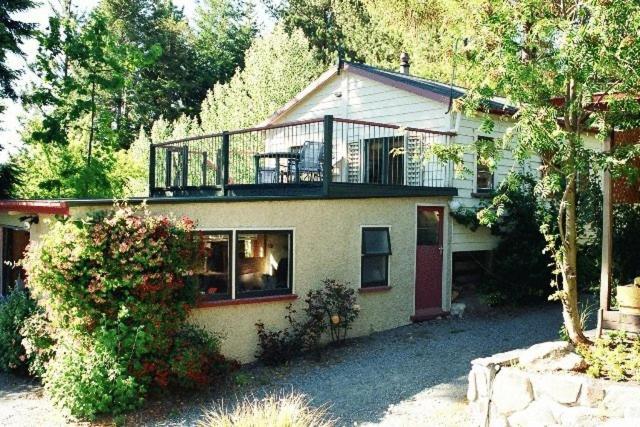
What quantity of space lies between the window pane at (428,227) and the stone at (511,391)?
6034 mm

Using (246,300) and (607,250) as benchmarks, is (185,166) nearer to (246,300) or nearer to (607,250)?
(246,300)

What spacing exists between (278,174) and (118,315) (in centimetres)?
540

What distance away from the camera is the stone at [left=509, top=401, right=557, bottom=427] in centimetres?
588

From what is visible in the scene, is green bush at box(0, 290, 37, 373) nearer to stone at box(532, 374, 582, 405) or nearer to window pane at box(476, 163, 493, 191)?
stone at box(532, 374, 582, 405)

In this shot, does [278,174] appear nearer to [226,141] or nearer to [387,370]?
[226,141]

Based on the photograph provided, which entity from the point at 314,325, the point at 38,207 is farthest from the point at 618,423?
the point at 38,207

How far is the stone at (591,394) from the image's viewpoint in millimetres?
5598

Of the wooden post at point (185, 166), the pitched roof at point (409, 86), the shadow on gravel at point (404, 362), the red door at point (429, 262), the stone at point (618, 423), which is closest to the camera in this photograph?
the stone at point (618, 423)

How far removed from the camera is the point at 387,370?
8875mm

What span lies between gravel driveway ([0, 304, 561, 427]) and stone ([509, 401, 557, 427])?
2.36ft

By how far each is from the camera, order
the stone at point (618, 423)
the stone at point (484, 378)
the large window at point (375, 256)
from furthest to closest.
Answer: the large window at point (375, 256) < the stone at point (484, 378) < the stone at point (618, 423)

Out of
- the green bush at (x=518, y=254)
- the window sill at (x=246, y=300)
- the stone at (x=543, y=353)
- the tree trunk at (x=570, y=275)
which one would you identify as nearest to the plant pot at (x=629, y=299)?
the tree trunk at (x=570, y=275)

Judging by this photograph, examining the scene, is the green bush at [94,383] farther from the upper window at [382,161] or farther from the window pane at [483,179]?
the window pane at [483,179]

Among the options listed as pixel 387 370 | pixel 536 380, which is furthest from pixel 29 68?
pixel 536 380
